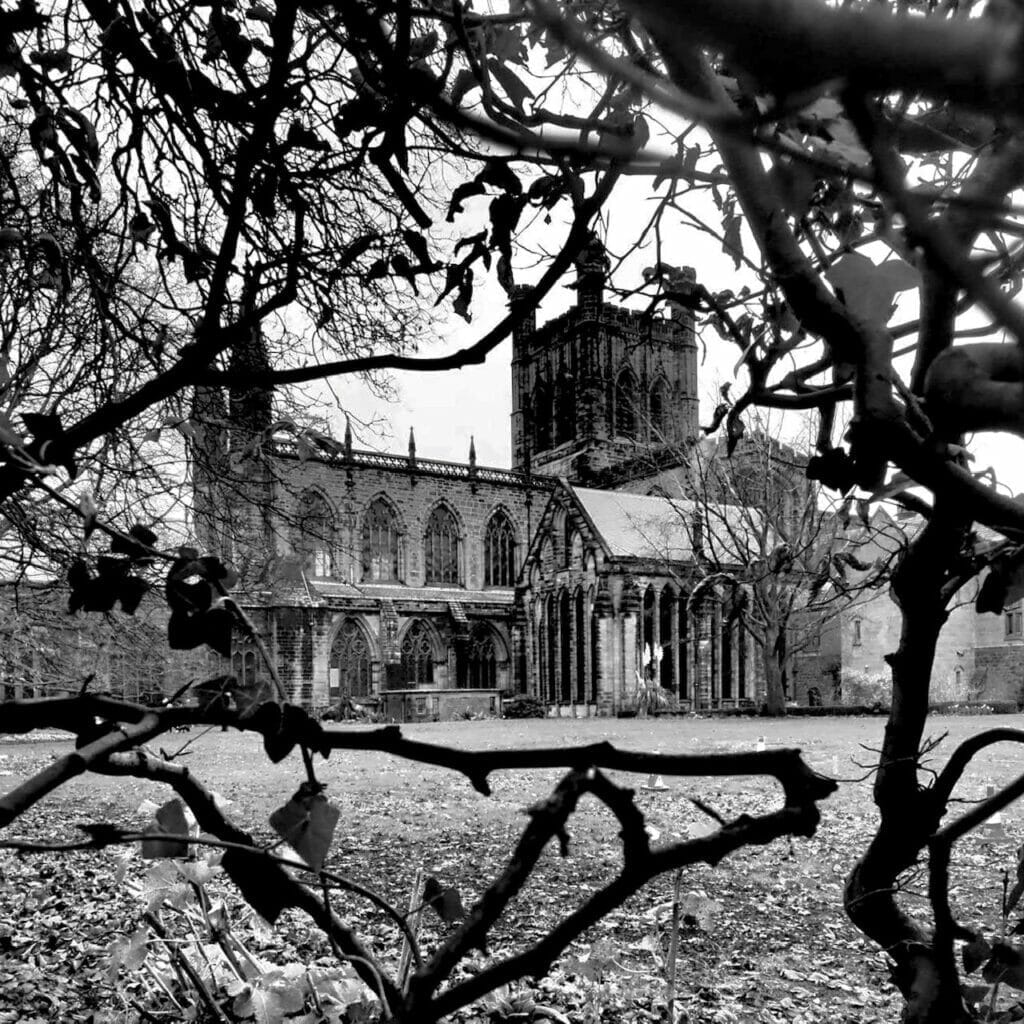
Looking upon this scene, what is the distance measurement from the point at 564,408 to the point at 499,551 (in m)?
11.6

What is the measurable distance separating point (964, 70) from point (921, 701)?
1.52 meters

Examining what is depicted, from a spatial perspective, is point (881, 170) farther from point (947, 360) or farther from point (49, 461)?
point (49, 461)

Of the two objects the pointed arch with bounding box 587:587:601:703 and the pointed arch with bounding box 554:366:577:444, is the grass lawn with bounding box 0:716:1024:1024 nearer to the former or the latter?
the pointed arch with bounding box 587:587:601:703

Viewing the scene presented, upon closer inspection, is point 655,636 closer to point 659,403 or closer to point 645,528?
point 645,528

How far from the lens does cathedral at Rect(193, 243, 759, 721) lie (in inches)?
1185

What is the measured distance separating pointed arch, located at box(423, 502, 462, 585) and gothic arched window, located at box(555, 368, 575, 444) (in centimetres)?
1142

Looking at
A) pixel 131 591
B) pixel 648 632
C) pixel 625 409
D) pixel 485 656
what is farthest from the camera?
pixel 625 409

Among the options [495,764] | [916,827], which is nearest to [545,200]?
[916,827]

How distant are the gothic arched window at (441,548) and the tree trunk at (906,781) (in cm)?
3900

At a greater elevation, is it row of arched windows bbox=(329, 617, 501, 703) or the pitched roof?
the pitched roof

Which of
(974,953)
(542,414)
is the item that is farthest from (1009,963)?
(542,414)

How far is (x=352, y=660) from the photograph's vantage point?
36.0 metres

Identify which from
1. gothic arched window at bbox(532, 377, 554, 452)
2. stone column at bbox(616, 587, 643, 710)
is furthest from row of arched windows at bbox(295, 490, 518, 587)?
stone column at bbox(616, 587, 643, 710)

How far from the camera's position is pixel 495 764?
896mm
